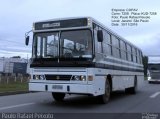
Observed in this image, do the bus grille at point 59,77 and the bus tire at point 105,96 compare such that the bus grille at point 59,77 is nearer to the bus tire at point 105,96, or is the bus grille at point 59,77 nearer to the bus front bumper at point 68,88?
the bus front bumper at point 68,88

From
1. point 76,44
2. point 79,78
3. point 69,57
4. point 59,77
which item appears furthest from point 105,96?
point 76,44

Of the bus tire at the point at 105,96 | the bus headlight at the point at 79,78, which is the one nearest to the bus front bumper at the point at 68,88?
the bus headlight at the point at 79,78

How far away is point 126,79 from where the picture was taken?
20375 millimetres

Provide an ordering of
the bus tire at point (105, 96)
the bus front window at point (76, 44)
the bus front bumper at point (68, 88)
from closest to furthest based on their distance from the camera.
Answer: the bus front bumper at point (68, 88), the bus front window at point (76, 44), the bus tire at point (105, 96)

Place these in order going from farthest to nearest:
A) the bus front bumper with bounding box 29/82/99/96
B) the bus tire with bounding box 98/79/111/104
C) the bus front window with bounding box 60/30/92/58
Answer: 1. the bus tire with bounding box 98/79/111/104
2. the bus front window with bounding box 60/30/92/58
3. the bus front bumper with bounding box 29/82/99/96

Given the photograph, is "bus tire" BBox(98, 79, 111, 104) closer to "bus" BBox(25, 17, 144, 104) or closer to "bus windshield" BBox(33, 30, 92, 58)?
"bus" BBox(25, 17, 144, 104)

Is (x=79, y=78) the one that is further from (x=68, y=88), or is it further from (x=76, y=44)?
(x=76, y=44)

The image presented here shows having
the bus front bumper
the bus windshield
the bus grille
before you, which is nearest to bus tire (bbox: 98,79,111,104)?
the bus front bumper

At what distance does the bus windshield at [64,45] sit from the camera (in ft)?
44.8

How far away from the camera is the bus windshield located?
13.7m

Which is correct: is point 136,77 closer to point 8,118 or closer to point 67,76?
point 67,76

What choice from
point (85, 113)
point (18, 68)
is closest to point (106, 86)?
point (85, 113)

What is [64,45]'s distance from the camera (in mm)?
13914

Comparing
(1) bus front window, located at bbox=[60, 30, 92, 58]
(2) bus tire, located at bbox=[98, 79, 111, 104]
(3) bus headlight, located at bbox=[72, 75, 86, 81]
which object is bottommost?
(2) bus tire, located at bbox=[98, 79, 111, 104]
